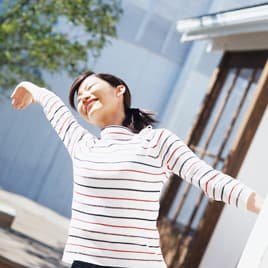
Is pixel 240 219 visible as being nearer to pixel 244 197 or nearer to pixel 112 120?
pixel 112 120

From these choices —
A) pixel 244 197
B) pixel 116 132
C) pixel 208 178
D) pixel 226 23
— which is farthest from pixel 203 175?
pixel 226 23

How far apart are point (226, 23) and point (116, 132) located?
157 inches

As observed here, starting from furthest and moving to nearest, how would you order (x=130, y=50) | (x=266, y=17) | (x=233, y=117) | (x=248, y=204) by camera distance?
(x=130, y=50)
(x=233, y=117)
(x=266, y=17)
(x=248, y=204)

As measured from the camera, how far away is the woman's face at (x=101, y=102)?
1.82m

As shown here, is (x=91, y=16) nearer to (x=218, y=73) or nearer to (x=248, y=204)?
(x=218, y=73)

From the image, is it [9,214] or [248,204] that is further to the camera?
[9,214]

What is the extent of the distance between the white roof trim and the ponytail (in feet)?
10.4

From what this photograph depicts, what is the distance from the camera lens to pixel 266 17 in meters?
4.81

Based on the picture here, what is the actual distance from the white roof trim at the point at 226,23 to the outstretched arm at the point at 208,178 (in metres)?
3.45

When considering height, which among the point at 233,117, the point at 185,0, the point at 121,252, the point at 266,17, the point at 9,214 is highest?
the point at 185,0

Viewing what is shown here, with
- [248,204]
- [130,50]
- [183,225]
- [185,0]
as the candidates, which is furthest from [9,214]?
[185,0]

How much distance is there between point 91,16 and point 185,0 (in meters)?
6.77

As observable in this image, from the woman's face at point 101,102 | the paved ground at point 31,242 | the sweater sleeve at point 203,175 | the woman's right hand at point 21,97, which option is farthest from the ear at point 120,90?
the paved ground at point 31,242

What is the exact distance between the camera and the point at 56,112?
2.01 meters
